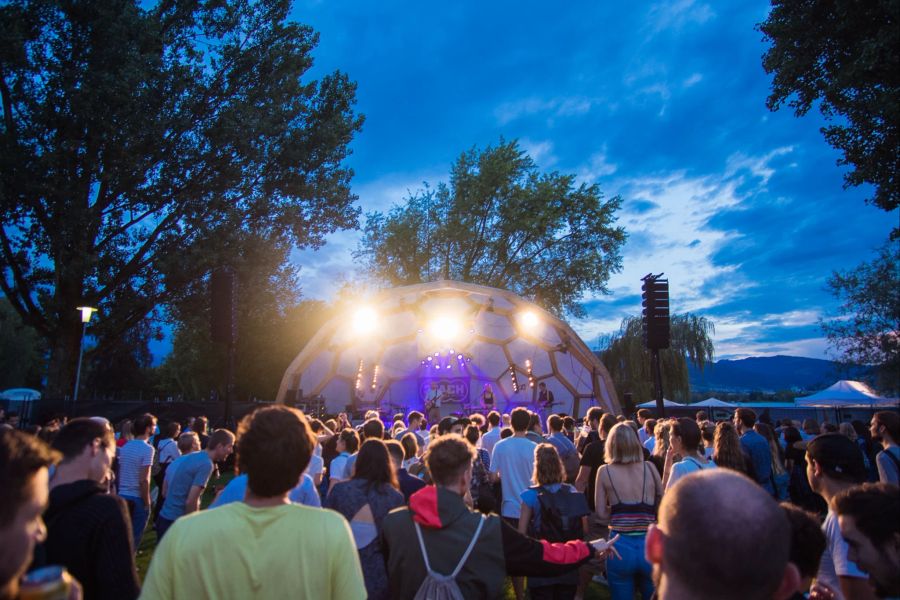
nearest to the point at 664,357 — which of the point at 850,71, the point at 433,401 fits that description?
the point at 433,401

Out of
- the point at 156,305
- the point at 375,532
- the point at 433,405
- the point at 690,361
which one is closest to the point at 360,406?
the point at 433,405

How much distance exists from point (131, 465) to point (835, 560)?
6471mm

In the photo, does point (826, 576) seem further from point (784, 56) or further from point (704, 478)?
point (784, 56)

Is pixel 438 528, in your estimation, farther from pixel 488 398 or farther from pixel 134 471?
pixel 488 398

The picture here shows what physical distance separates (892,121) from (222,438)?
15.5 metres

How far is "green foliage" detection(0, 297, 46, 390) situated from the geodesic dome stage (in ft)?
84.4

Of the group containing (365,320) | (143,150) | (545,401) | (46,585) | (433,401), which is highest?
(143,150)

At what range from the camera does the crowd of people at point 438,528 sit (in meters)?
1.44

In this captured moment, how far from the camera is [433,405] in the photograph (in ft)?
80.8

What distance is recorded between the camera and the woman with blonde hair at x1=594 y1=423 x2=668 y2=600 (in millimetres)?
4102

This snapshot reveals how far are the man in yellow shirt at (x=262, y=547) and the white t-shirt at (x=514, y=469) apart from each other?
4052 millimetres

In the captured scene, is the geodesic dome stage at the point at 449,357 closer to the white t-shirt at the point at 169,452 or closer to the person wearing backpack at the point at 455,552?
the white t-shirt at the point at 169,452

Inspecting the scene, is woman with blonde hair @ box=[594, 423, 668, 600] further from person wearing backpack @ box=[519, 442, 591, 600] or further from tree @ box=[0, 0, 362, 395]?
tree @ box=[0, 0, 362, 395]

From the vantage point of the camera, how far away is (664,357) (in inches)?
1155
